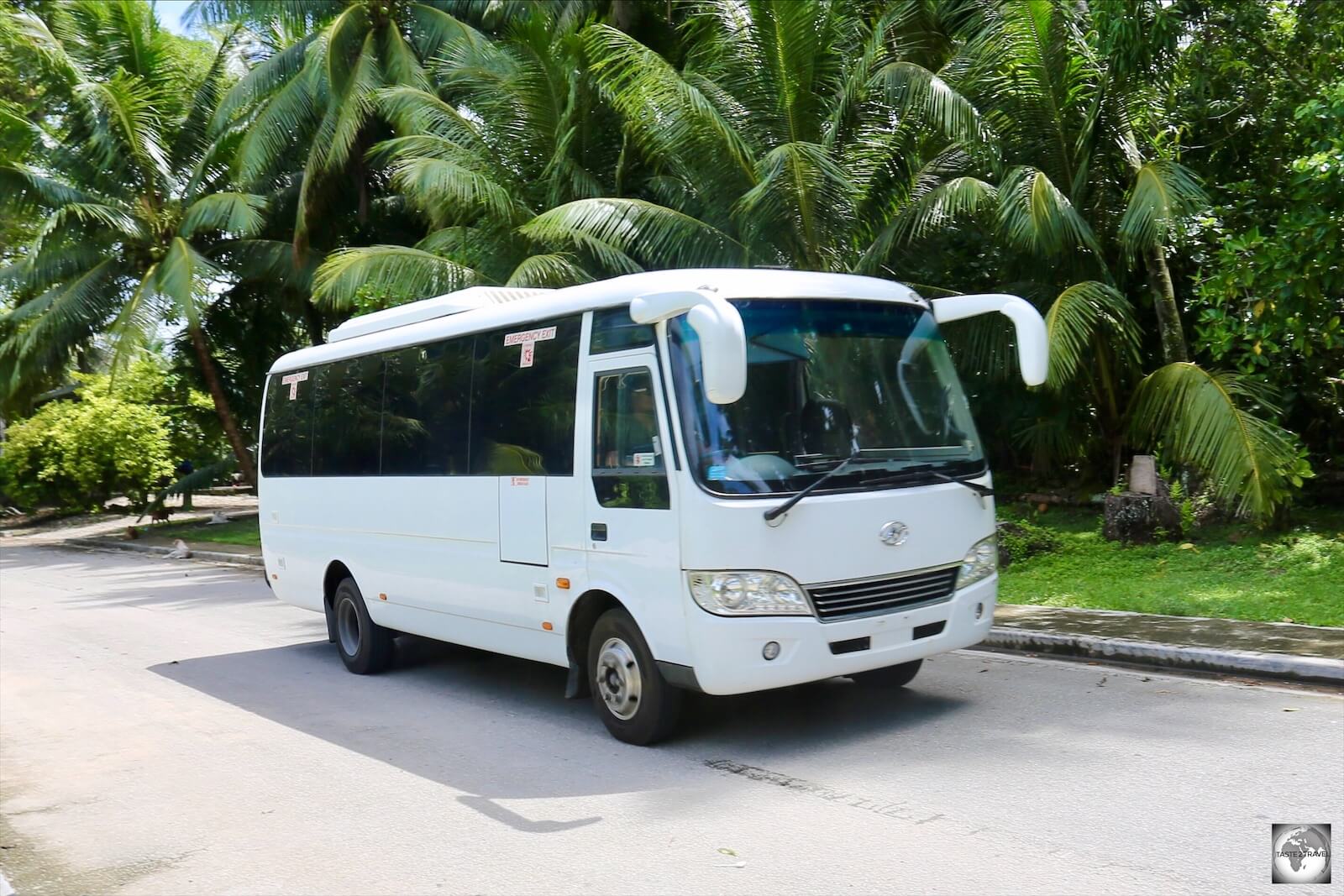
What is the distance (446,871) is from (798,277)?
3709 millimetres

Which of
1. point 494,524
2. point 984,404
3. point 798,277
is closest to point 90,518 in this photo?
point 984,404

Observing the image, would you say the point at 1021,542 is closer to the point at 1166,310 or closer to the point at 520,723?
the point at 1166,310

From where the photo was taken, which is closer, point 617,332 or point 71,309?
point 617,332

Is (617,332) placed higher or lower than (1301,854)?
higher

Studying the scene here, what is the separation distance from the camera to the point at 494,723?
25.2 ft

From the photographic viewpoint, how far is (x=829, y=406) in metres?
6.59

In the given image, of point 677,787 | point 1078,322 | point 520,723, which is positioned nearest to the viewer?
point 677,787

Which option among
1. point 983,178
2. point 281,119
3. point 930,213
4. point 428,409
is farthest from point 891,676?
point 281,119

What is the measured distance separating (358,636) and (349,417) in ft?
5.97

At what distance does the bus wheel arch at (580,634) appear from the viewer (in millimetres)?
7062

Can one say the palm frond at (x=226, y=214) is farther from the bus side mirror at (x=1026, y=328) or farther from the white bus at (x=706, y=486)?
the bus side mirror at (x=1026, y=328)

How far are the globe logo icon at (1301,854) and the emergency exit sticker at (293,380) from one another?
8631 mm

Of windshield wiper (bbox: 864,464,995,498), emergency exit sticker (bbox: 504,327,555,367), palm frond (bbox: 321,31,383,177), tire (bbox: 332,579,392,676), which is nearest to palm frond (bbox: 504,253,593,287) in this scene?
tire (bbox: 332,579,392,676)

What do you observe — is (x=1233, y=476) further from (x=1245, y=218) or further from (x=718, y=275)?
(x=718, y=275)
